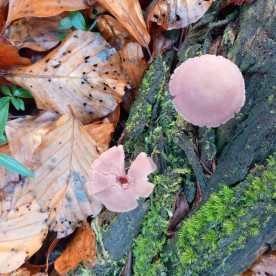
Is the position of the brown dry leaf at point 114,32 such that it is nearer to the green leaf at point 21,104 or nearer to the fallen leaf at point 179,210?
the green leaf at point 21,104

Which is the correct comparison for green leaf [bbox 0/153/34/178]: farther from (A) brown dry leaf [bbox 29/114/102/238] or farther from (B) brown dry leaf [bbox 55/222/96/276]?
(B) brown dry leaf [bbox 55/222/96/276]

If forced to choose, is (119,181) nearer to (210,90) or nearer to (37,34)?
(210,90)

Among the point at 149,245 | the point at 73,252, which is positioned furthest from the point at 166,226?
the point at 73,252

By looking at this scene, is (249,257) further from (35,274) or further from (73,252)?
(35,274)

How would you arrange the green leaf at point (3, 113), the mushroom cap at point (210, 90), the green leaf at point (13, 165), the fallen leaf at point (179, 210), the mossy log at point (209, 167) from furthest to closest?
1. the green leaf at point (3, 113)
2. the green leaf at point (13, 165)
3. the fallen leaf at point (179, 210)
4. the mossy log at point (209, 167)
5. the mushroom cap at point (210, 90)

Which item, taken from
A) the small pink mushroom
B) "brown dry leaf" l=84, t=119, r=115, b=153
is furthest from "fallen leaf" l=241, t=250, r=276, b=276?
"brown dry leaf" l=84, t=119, r=115, b=153

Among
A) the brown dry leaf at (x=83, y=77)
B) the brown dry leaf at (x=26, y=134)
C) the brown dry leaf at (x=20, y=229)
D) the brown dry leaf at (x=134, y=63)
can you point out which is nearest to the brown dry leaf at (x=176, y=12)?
the brown dry leaf at (x=134, y=63)
